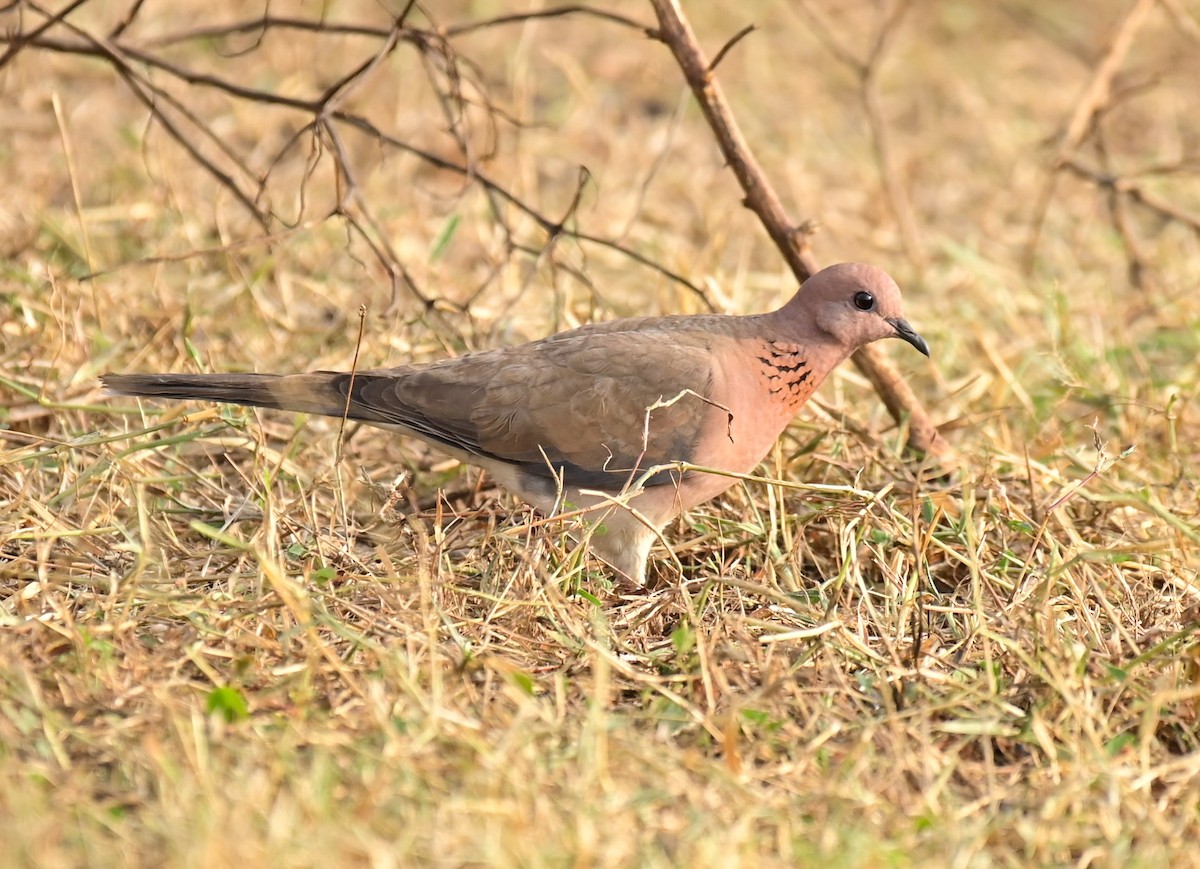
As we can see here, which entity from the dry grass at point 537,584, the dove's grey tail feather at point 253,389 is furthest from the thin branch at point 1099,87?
the dove's grey tail feather at point 253,389

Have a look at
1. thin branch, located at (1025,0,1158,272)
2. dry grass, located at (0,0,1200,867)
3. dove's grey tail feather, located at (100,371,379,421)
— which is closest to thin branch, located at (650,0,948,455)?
dry grass, located at (0,0,1200,867)

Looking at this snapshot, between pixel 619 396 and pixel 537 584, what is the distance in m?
0.55

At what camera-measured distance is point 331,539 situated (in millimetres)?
3307

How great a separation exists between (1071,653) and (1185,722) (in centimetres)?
26

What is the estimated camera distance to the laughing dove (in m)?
3.37

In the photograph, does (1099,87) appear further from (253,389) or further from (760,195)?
(253,389)

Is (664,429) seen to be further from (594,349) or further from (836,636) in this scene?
(836,636)

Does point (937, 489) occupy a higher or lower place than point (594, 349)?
lower

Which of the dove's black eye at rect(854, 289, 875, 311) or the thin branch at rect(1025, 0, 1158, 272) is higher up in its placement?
the thin branch at rect(1025, 0, 1158, 272)

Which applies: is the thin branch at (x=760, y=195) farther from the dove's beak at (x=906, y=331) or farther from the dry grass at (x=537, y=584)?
the dove's beak at (x=906, y=331)

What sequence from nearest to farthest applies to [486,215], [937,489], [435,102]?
1. [937,489]
2. [486,215]
3. [435,102]

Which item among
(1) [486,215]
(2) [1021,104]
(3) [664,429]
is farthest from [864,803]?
(2) [1021,104]

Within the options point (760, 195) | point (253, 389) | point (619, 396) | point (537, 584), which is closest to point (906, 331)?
point (760, 195)

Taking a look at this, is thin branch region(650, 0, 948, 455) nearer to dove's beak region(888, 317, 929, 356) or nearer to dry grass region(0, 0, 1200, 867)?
dry grass region(0, 0, 1200, 867)
